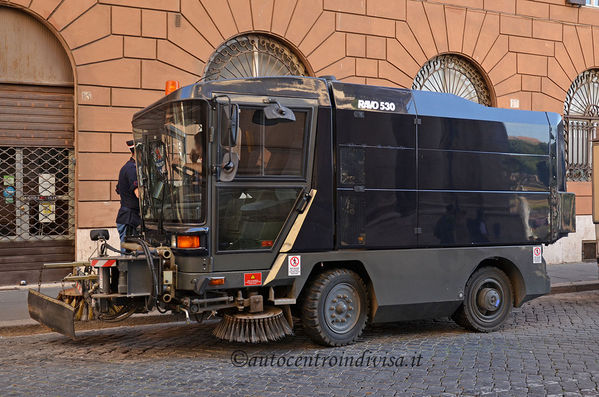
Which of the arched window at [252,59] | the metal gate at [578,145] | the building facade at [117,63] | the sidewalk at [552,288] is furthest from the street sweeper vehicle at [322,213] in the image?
the metal gate at [578,145]

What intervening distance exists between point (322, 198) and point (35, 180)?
613 cm

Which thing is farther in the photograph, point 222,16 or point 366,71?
point 366,71

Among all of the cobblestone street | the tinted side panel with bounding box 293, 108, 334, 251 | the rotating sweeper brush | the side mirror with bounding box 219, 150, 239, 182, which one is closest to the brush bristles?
the rotating sweeper brush

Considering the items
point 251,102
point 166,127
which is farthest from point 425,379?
point 166,127

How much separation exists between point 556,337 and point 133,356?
15.0 ft

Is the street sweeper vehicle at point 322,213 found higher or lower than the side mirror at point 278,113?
lower

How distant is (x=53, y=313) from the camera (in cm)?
630

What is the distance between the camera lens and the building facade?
33.9 feet

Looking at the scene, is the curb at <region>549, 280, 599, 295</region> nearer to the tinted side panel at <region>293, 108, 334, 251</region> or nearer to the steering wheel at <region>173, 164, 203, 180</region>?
the tinted side panel at <region>293, 108, 334, 251</region>

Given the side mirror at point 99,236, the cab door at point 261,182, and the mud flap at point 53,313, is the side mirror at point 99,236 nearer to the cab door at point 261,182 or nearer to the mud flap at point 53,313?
the mud flap at point 53,313

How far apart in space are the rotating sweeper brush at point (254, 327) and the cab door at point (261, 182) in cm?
49

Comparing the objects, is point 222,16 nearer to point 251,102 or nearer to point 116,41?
point 116,41

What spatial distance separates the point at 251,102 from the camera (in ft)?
19.9

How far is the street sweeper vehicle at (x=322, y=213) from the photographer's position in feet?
19.5
